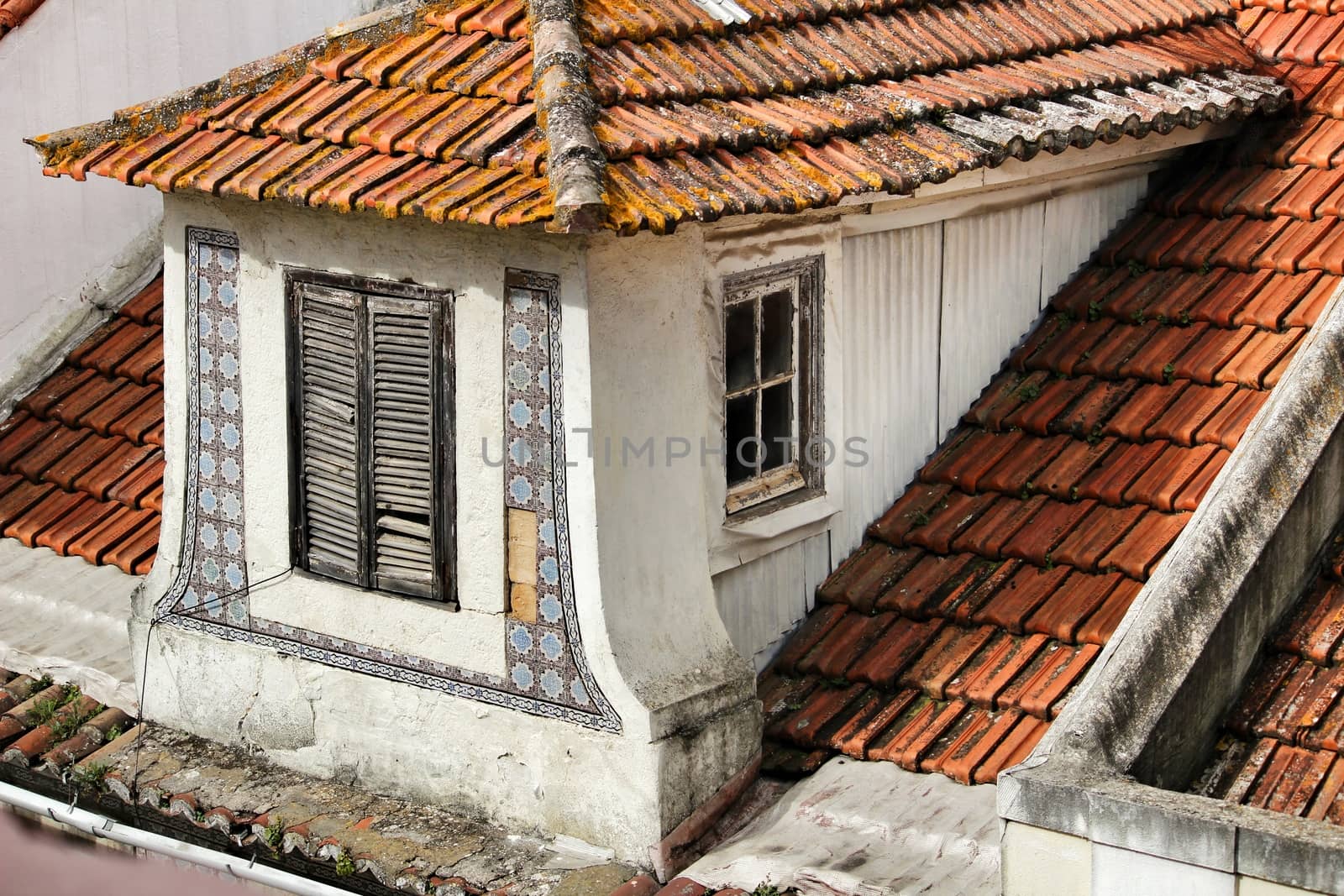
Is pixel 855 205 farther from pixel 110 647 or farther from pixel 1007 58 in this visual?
pixel 110 647

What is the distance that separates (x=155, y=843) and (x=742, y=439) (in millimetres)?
2824

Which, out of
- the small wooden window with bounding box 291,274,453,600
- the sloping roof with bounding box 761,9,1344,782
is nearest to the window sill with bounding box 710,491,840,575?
the sloping roof with bounding box 761,9,1344,782

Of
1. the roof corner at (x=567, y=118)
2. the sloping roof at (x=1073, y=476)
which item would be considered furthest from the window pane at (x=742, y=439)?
the roof corner at (x=567, y=118)

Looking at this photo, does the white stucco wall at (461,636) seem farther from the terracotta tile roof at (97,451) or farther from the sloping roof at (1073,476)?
the terracotta tile roof at (97,451)

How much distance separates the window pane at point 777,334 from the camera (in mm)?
7613

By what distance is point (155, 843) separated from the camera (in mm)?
7449

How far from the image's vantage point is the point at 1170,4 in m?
9.25

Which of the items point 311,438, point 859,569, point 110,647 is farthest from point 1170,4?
point 110,647

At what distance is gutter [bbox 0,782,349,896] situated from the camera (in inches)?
279

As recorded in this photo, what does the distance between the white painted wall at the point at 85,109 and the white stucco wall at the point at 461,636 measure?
218 cm

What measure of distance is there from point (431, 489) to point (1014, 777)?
2.60 meters

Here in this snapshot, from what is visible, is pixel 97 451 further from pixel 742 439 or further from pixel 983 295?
pixel 983 295

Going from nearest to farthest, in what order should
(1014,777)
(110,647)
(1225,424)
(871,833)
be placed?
(1014,777) < (871,833) < (1225,424) < (110,647)

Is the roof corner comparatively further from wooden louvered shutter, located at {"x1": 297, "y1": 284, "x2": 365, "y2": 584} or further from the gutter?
the gutter
